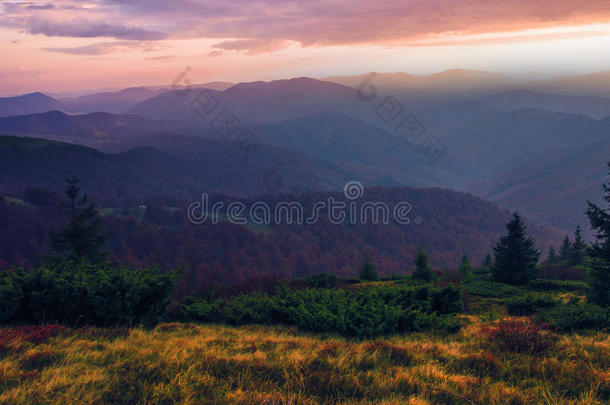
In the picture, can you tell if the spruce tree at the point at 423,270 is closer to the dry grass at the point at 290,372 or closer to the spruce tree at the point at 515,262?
the spruce tree at the point at 515,262

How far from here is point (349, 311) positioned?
26.0 ft

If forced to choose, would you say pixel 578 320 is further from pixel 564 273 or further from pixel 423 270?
pixel 564 273


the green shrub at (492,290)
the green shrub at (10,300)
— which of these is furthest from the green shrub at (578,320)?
the green shrub at (10,300)

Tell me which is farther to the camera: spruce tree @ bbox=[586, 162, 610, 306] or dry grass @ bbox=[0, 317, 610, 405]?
spruce tree @ bbox=[586, 162, 610, 306]

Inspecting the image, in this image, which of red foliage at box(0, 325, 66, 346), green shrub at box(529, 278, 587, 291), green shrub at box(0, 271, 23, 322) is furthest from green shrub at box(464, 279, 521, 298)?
green shrub at box(0, 271, 23, 322)

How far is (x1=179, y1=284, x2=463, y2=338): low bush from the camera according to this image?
24.8 feet

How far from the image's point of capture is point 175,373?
184 inches

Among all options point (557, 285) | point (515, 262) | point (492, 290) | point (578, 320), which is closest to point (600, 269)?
point (492, 290)

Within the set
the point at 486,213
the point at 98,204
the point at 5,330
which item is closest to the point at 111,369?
the point at 5,330

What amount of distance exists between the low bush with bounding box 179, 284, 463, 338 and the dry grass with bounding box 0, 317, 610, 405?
107 centimetres

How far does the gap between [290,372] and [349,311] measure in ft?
11.0

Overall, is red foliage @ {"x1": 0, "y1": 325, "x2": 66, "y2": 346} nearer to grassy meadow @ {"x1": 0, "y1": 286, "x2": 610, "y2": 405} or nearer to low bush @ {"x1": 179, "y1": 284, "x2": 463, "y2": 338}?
grassy meadow @ {"x1": 0, "y1": 286, "x2": 610, "y2": 405}

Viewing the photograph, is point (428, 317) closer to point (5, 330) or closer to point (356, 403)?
point (356, 403)

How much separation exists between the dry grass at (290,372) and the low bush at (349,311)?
1.07 meters
